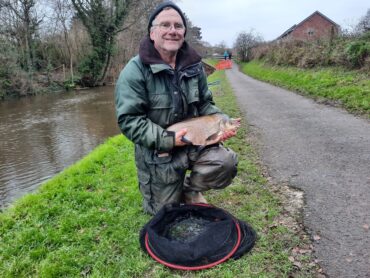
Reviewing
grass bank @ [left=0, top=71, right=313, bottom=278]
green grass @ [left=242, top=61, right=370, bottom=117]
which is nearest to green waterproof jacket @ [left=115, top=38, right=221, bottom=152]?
grass bank @ [left=0, top=71, right=313, bottom=278]

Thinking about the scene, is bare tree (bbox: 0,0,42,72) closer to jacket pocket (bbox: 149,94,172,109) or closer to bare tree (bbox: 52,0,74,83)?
bare tree (bbox: 52,0,74,83)

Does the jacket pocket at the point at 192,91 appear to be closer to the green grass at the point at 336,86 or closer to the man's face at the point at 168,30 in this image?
the man's face at the point at 168,30

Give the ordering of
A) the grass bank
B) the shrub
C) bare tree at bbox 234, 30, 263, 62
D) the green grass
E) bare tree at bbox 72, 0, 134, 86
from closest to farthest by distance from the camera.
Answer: the grass bank
the green grass
the shrub
bare tree at bbox 72, 0, 134, 86
bare tree at bbox 234, 30, 263, 62

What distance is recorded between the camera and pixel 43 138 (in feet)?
36.8

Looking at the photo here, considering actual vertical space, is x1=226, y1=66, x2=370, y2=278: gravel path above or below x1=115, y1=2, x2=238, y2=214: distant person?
below

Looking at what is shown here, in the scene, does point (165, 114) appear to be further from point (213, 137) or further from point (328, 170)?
point (328, 170)

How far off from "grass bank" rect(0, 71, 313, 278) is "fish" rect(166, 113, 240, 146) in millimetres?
931

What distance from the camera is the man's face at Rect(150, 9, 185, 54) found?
3.38 m

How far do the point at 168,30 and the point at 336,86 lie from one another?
31.3ft

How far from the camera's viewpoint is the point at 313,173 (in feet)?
15.1

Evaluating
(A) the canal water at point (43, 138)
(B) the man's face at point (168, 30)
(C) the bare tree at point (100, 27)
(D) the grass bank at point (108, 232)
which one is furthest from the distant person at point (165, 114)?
(C) the bare tree at point (100, 27)

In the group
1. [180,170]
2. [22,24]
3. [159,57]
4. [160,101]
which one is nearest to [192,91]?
[160,101]

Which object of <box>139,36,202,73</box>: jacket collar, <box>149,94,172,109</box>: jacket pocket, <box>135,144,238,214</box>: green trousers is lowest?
<box>135,144,238,214</box>: green trousers

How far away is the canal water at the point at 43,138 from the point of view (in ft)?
24.5
